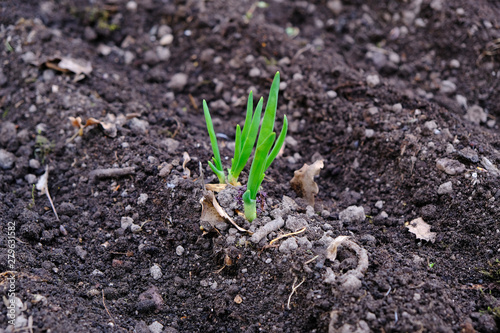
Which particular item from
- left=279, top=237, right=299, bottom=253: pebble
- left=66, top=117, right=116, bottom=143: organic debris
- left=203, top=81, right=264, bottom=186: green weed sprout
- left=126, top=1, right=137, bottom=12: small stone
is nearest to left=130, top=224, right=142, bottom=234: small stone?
left=203, top=81, right=264, bottom=186: green weed sprout

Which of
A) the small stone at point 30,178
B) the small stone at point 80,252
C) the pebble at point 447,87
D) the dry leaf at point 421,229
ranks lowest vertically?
the small stone at point 30,178

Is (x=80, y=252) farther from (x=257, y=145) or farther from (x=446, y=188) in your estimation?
(x=446, y=188)

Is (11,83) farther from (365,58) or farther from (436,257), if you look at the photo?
(436,257)

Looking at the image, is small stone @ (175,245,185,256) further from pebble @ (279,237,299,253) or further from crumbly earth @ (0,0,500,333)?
pebble @ (279,237,299,253)

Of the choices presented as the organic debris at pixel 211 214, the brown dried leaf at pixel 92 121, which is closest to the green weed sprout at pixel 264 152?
the organic debris at pixel 211 214

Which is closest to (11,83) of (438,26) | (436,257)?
(436,257)

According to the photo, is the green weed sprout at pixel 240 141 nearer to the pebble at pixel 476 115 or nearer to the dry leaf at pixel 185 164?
the dry leaf at pixel 185 164

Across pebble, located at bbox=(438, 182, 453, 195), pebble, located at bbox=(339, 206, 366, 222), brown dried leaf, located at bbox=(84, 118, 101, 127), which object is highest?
pebble, located at bbox=(438, 182, 453, 195)
